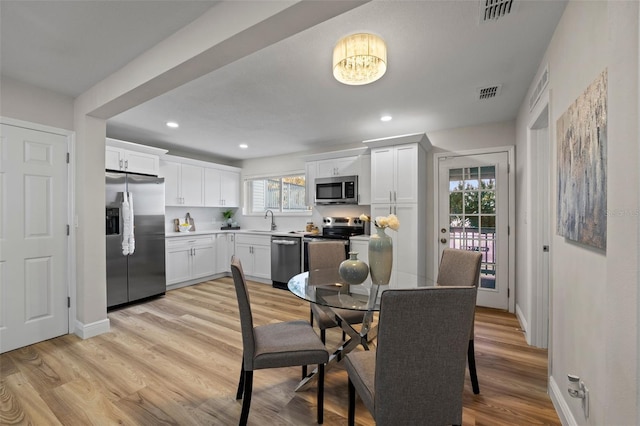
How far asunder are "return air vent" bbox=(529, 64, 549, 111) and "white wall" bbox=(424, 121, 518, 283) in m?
1.10

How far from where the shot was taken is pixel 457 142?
3889 mm

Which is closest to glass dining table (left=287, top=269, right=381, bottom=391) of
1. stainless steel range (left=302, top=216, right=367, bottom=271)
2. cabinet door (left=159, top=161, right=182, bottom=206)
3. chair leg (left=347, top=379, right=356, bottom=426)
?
chair leg (left=347, top=379, right=356, bottom=426)

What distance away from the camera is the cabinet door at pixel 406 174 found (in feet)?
12.2

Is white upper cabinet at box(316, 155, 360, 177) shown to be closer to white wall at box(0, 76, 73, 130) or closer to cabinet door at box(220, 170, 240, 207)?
cabinet door at box(220, 170, 240, 207)

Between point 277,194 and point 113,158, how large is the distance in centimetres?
279

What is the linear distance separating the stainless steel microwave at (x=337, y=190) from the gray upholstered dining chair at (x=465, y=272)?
226 centimetres

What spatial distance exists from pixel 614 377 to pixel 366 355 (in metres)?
0.95

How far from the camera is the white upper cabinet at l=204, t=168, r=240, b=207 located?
5387 millimetres

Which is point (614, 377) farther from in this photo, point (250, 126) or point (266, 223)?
point (266, 223)

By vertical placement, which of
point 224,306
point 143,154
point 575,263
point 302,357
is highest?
point 143,154

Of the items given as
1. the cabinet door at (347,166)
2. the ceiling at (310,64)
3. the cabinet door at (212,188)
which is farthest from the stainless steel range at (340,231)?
the cabinet door at (212,188)

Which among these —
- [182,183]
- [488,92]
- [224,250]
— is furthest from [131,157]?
[488,92]

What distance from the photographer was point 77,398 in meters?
1.88

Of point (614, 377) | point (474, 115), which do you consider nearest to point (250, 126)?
point (474, 115)
